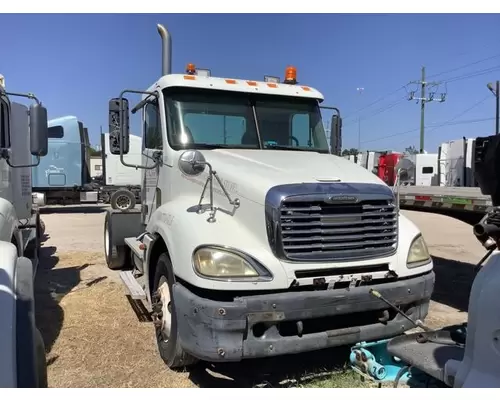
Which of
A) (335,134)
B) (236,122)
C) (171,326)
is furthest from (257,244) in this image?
(335,134)

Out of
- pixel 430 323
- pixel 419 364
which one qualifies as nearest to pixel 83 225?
pixel 430 323

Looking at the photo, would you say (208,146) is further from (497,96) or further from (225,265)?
(497,96)

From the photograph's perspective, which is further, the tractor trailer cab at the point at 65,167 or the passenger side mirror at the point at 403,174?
the tractor trailer cab at the point at 65,167

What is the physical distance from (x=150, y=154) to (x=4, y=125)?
150 centimetres

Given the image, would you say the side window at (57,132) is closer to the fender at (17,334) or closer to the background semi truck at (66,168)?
the background semi truck at (66,168)

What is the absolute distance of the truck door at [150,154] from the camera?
16.7ft

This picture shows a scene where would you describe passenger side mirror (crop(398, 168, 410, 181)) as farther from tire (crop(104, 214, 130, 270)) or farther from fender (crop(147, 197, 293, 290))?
tire (crop(104, 214, 130, 270))

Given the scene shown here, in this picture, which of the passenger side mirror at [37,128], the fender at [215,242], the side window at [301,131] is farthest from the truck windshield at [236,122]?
the passenger side mirror at [37,128]

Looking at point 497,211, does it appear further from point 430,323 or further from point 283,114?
point 430,323

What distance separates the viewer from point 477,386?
1993 mm

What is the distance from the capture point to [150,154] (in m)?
5.36

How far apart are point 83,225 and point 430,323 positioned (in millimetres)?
11946

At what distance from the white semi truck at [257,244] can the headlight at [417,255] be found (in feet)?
0.04

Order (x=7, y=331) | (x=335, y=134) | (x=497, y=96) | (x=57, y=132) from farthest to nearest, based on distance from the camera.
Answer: (x=497, y=96) → (x=57, y=132) → (x=335, y=134) → (x=7, y=331)
